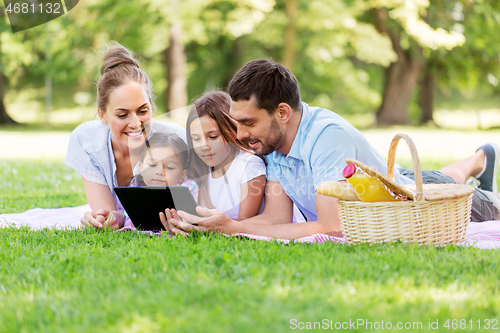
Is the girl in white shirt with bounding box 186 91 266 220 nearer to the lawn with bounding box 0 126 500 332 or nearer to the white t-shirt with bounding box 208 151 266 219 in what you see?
the white t-shirt with bounding box 208 151 266 219

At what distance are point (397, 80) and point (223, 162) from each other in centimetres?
1884

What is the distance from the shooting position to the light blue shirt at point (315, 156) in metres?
3.35

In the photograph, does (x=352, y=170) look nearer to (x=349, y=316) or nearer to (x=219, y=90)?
(x=349, y=316)

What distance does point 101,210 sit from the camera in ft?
12.8

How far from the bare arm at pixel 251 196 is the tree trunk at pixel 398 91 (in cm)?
1860

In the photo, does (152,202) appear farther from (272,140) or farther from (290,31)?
(290,31)

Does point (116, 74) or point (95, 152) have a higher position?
point (116, 74)

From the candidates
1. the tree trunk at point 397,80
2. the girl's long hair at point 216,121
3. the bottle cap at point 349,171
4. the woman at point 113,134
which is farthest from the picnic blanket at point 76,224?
the tree trunk at point 397,80

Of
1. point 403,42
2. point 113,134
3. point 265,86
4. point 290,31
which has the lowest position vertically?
point 113,134

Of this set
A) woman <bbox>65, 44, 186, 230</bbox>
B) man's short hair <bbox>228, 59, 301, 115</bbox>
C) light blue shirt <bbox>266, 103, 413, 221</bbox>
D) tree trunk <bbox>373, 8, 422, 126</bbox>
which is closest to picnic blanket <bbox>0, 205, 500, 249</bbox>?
woman <bbox>65, 44, 186, 230</bbox>

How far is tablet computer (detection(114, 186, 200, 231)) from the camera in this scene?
130 inches

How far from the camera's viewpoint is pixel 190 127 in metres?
4.05

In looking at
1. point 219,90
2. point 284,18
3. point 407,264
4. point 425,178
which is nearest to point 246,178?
point 219,90

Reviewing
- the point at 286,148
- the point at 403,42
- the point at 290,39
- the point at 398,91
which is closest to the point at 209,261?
the point at 286,148
